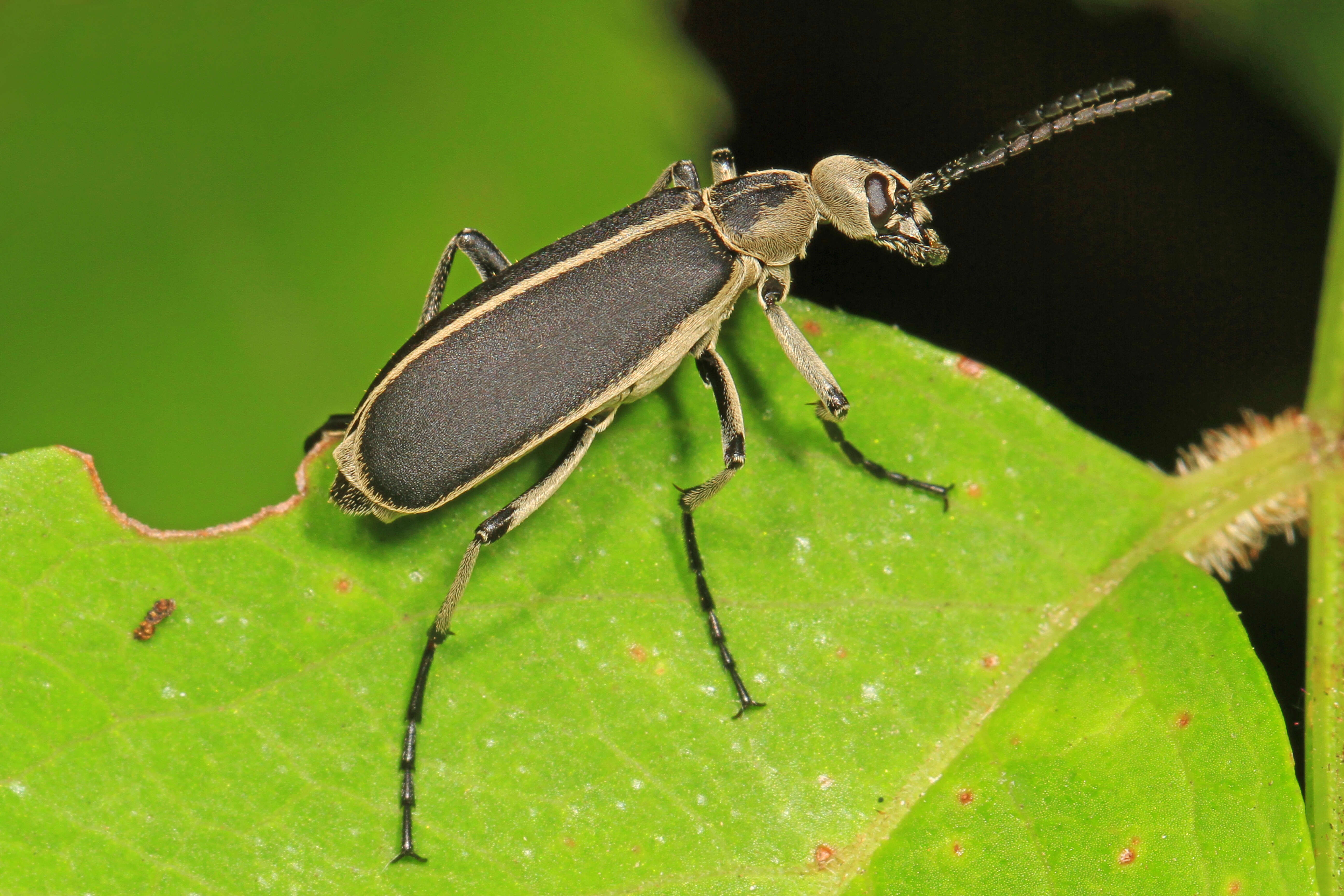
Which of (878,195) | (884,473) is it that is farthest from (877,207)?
(884,473)

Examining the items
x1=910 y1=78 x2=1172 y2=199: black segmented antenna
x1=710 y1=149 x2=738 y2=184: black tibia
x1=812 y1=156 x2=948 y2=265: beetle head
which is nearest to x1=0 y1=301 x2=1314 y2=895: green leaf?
x1=812 y1=156 x2=948 y2=265: beetle head

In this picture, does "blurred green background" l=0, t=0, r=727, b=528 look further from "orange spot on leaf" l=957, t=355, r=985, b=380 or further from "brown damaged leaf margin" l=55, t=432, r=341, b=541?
"orange spot on leaf" l=957, t=355, r=985, b=380

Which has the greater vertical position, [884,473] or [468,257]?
[468,257]

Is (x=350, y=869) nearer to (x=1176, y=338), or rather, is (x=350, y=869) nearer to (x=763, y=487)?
(x=763, y=487)

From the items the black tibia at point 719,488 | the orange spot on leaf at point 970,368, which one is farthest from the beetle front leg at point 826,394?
the orange spot on leaf at point 970,368

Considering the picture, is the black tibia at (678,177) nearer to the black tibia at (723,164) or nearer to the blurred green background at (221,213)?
the black tibia at (723,164)

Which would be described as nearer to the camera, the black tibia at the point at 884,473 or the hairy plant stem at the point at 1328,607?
the hairy plant stem at the point at 1328,607

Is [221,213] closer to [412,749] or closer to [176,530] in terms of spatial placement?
[176,530]
